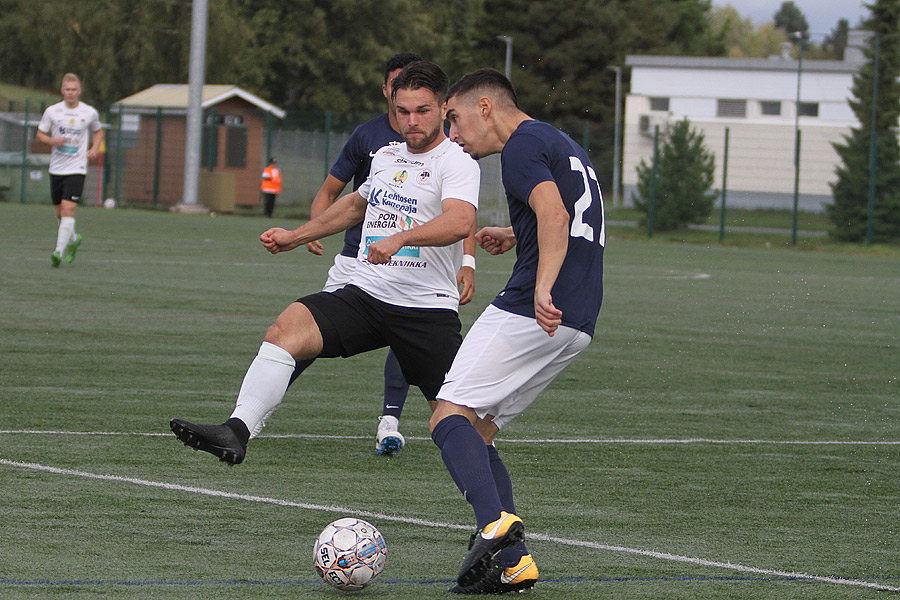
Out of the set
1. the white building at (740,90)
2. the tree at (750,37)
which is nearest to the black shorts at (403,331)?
the white building at (740,90)

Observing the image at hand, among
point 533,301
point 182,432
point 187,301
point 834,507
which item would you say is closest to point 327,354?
point 182,432

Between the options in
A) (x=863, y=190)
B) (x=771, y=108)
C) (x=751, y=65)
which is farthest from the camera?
(x=771, y=108)

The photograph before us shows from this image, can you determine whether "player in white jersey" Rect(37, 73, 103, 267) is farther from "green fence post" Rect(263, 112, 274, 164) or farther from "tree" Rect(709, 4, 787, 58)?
"tree" Rect(709, 4, 787, 58)

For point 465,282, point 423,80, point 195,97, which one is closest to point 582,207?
point 423,80

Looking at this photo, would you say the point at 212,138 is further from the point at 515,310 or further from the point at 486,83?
the point at 515,310

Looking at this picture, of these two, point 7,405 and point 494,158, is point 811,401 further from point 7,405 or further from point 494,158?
point 494,158

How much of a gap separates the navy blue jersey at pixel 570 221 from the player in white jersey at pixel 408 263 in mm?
768

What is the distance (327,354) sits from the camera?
5.76 metres

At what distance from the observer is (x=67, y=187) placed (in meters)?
16.9

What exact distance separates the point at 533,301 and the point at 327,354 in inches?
52.9

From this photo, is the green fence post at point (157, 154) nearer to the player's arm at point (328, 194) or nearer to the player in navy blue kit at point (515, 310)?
the player's arm at point (328, 194)

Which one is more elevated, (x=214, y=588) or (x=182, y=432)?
(x=182, y=432)

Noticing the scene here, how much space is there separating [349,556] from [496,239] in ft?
5.19

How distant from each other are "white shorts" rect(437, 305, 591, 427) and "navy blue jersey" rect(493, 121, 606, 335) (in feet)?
0.19
